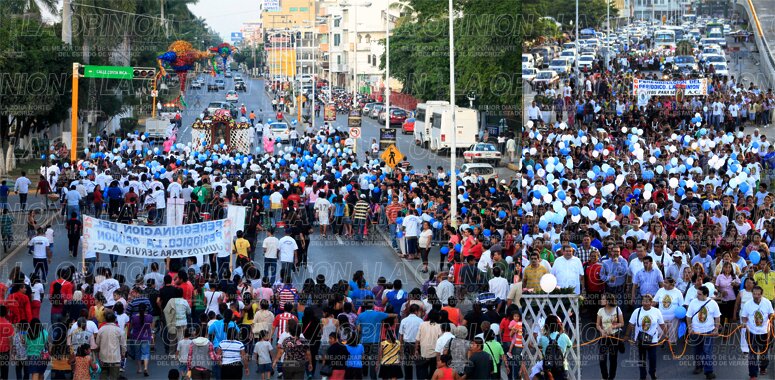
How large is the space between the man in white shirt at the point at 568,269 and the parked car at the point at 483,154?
2962 centimetres

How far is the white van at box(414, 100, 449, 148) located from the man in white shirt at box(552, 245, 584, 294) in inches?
1491

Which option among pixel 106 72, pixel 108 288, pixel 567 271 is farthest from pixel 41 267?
pixel 106 72

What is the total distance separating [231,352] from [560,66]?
177 ft

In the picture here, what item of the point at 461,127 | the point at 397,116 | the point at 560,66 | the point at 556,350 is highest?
the point at 560,66

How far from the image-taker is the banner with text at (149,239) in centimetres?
2200

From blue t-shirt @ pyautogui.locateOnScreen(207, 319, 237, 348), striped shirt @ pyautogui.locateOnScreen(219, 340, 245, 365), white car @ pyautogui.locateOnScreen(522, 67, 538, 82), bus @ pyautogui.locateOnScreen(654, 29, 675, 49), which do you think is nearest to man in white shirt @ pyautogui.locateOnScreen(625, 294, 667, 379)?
striped shirt @ pyautogui.locateOnScreen(219, 340, 245, 365)

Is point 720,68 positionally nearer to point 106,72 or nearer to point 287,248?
point 106,72

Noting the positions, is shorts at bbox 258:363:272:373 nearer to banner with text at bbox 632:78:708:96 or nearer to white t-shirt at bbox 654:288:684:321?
white t-shirt at bbox 654:288:684:321

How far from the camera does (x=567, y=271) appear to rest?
1945 cm

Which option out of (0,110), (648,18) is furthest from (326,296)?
(648,18)

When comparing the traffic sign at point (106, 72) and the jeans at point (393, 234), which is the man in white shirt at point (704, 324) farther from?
the traffic sign at point (106, 72)

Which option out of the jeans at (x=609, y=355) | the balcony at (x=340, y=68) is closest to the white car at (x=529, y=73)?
the jeans at (x=609, y=355)

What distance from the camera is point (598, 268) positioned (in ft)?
67.6

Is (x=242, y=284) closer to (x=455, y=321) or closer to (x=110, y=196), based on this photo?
(x=455, y=321)
